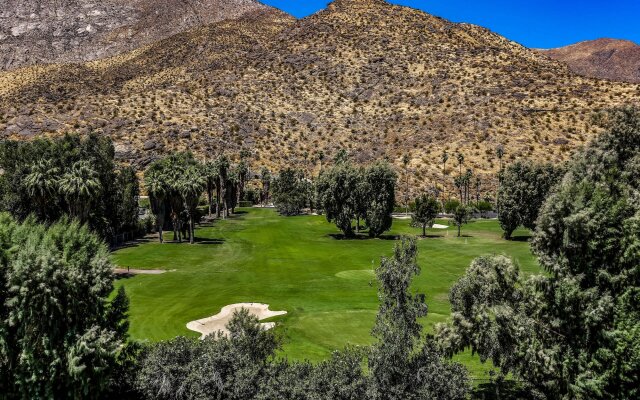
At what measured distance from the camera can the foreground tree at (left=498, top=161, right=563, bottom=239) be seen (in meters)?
79.8

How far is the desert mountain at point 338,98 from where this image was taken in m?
132

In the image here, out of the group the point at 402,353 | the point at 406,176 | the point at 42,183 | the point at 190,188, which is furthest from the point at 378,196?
the point at 402,353

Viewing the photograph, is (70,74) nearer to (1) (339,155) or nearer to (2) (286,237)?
(1) (339,155)

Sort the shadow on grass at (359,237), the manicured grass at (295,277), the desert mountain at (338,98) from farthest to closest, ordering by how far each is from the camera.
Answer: the desert mountain at (338,98), the shadow on grass at (359,237), the manicured grass at (295,277)

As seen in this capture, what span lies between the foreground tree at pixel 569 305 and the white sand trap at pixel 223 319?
1687 centimetres

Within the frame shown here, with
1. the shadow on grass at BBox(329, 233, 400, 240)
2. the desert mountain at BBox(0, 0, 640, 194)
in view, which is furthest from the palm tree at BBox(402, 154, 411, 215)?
the shadow on grass at BBox(329, 233, 400, 240)

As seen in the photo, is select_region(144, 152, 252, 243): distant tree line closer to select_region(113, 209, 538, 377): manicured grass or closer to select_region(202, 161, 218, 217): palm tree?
select_region(113, 209, 538, 377): manicured grass

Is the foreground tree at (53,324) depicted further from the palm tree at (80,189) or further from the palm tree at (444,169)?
the palm tree at (444,169)

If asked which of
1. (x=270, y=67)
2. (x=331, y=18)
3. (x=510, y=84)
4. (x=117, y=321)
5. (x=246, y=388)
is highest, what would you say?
(x=331, y=18)

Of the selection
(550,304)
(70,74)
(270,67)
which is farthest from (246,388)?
(70,74)

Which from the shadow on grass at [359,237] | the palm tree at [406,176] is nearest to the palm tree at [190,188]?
the shadow on grass at [359,237]

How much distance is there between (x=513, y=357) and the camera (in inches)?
852

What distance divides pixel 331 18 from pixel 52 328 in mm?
184034

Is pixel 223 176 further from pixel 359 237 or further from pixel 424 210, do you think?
pixel 424 210
